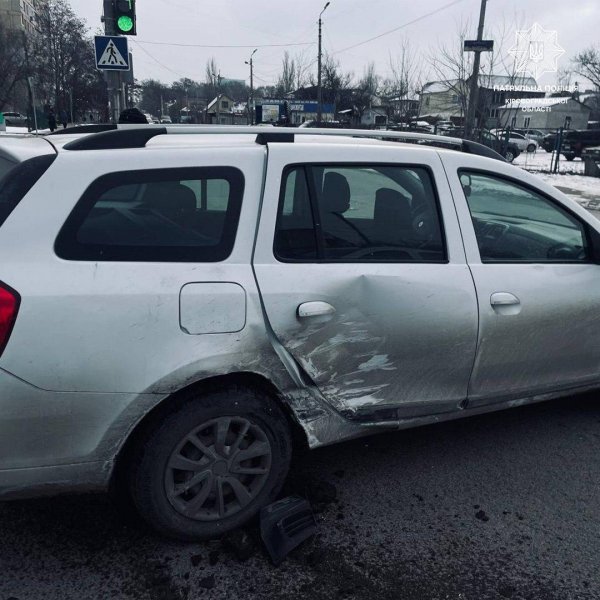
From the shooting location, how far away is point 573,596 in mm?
2254

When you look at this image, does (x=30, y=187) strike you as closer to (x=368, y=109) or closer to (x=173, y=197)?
(x=173, y=197)

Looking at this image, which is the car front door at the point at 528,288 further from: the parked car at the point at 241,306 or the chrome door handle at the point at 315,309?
the chrome door handle at the point at 315,309

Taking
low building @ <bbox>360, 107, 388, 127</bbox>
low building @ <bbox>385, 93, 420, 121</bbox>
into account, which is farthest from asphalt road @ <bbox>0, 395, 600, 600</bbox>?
low building @ <bbox>360, 107, 388, 127</bbox>

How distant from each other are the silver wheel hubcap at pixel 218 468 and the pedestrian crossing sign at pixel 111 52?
334 inches

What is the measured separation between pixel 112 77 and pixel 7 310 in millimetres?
8897

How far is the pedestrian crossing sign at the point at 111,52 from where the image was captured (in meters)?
9.02

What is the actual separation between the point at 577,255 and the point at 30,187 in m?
2.79

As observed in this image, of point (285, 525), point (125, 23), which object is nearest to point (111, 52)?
point (125, 23)

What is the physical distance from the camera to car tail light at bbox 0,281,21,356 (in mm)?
1946

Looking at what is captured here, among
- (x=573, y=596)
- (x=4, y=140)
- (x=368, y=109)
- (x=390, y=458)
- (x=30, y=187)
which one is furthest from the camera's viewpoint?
(x=368, y=109)

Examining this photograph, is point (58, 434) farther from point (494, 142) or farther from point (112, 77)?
point (494, 142)

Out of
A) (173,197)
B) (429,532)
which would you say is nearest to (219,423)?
(173,197)

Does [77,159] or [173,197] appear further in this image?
[173,197]

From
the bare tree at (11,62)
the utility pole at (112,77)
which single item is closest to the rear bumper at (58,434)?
the utility pole at (112,77)
